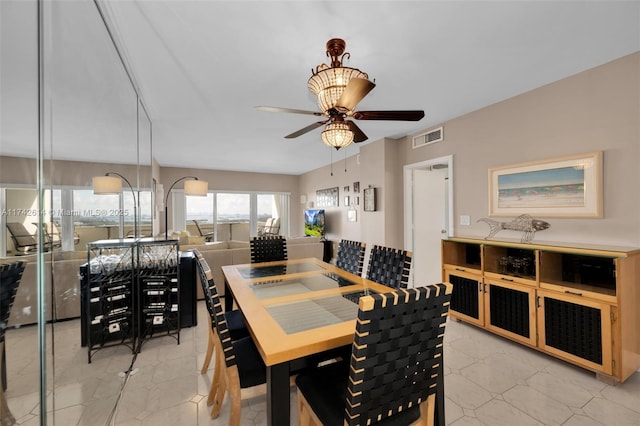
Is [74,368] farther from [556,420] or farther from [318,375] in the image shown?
[556,420]

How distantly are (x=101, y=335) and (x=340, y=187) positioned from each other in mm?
5145

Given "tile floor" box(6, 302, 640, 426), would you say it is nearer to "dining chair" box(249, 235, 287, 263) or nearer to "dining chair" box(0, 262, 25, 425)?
"dining chair" box(0, 262, 25, 425)

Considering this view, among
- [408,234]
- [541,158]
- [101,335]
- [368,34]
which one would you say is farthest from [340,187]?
[101,335]

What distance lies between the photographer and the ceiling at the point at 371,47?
1.69 metres

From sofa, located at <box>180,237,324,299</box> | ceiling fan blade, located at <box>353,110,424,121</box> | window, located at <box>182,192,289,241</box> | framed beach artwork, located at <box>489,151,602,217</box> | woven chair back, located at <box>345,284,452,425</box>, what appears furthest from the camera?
window, located at <box>182,192,289,241</box>

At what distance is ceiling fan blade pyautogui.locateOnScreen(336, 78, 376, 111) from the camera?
150cm

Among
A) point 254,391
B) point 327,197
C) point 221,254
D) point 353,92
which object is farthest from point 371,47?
point 327,197

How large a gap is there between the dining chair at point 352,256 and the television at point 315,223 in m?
3.69

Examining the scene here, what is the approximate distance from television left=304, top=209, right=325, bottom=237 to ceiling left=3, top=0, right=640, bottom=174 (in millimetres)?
3837

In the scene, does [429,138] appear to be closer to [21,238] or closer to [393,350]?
[393,350]

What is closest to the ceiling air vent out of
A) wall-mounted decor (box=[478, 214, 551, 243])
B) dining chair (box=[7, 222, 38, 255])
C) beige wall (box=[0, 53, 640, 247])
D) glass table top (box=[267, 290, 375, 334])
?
beige wall (box=[0, 53, 640, 247])

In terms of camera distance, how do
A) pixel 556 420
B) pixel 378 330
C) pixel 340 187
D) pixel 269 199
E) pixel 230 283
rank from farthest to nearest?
Answer: pixel 269 199 < pixel 340 187 < pixel 230 283 < pixel 556 420 < pixel 378 330

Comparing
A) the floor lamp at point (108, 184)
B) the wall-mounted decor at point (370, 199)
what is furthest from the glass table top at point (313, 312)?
the wall-mounted decor at point (370, 199)

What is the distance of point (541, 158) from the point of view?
8.87ft
